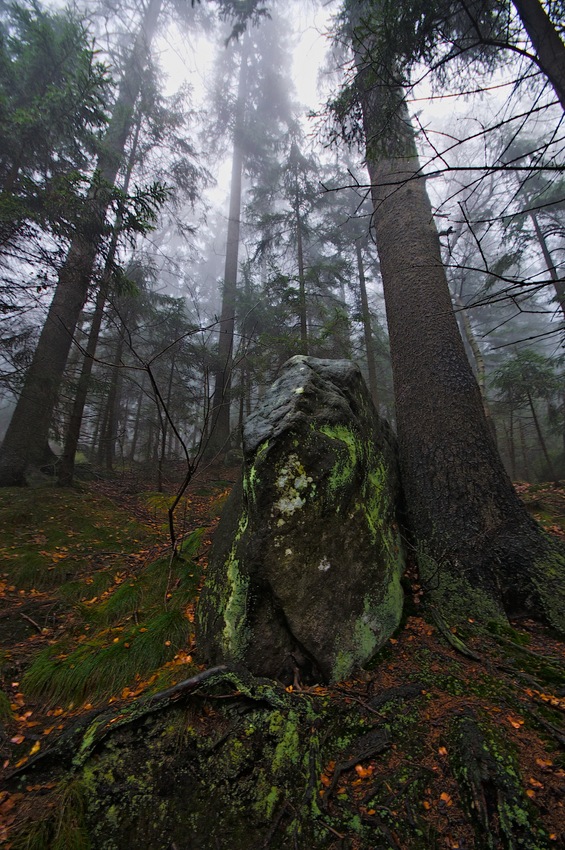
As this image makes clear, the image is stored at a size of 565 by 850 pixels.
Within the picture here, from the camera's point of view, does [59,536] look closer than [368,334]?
Yes

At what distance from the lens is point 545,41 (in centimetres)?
290

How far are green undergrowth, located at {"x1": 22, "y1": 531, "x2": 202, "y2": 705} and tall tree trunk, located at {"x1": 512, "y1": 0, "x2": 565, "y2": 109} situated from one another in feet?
18.1

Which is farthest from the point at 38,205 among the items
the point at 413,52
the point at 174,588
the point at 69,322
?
the point at 174,588

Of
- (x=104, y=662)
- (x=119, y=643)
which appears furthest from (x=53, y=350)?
(x=104, y=662)

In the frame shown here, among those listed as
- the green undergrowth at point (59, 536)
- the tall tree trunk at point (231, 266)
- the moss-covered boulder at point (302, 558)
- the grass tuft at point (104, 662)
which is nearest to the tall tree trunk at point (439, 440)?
the moss-covered boulder at point (302, 558)

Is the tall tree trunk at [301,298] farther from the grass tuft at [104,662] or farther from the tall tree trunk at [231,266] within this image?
the grass tuft at [104,662]

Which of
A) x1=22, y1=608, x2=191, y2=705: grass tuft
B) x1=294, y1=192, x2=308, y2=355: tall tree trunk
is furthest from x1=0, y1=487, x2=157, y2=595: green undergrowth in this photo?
x1=294, y1=192, x2=308, y2=355: tall tree trunk

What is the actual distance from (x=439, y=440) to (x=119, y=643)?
144 inches

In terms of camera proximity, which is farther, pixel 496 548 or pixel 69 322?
pixel 69 322

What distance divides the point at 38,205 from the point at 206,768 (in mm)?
8815

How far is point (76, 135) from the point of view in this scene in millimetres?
7848

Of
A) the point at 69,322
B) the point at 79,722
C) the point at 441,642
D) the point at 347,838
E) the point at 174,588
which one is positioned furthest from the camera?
the point at 69,322

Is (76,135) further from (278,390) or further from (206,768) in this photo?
(206,768)

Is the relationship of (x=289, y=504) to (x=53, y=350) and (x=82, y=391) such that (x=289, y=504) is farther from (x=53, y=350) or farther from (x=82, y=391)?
(x=53, y=350)
